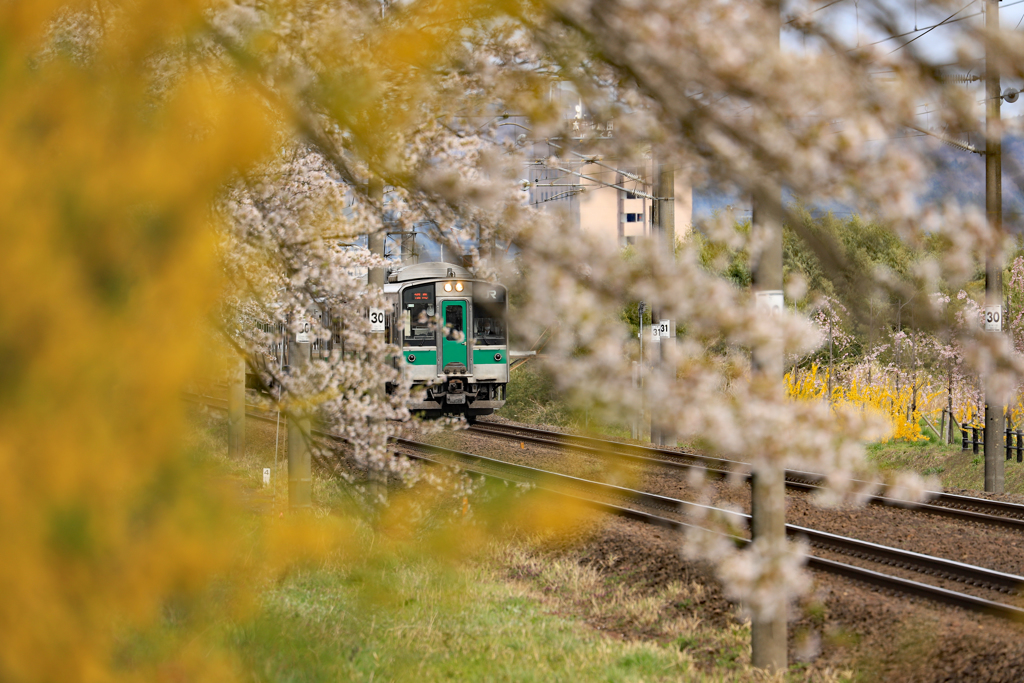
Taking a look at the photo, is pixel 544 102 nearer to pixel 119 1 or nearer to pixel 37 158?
pixel 119 1

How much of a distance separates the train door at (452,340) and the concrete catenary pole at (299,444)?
10441 mm

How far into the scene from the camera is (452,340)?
18406mm

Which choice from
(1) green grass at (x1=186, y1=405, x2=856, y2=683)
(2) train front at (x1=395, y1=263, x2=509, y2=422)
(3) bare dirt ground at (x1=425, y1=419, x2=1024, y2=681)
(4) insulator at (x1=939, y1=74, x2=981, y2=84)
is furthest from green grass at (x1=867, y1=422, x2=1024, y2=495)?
(4) insulator at (x1=939, y1=74, x2=981, y2=84)

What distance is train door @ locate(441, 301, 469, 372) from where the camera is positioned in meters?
18.1

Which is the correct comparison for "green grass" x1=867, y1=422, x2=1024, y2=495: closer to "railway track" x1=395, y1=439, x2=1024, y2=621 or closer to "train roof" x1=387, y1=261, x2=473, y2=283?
"railway track" x1=395, y1=439, x2=1024, y2=621

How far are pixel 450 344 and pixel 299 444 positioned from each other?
12.2 meters

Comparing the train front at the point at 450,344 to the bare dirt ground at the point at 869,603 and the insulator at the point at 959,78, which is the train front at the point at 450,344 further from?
the insulator at the point at 959,78

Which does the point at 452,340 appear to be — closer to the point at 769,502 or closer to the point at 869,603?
the point at 869,603

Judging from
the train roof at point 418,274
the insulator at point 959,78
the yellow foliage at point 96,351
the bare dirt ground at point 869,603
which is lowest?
the bare dirt ground at point 869,603

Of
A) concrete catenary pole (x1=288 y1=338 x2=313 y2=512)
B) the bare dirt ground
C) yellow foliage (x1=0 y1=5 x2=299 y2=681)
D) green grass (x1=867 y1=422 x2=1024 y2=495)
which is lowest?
green grass (x1=867 y1=422 x2=1024 y2=495)

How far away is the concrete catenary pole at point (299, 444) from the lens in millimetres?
2584

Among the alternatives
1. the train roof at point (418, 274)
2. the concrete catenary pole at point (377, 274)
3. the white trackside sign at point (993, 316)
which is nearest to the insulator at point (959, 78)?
the concrete catenary pole at point (377, 274)

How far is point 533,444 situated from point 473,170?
503 inches

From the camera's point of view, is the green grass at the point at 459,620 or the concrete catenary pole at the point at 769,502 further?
the concrete catenary pole at the point at 769,502
